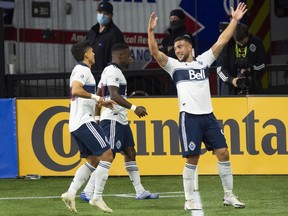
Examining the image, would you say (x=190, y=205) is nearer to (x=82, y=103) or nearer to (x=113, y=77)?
(x=82, y=103)

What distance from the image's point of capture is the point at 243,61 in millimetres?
17156

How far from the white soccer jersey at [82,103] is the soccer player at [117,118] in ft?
1.21

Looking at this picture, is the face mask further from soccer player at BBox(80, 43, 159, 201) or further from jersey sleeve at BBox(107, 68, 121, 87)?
jersey sleeve at BBox(107, 68, 121, 87)

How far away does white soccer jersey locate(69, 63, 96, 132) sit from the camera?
44.6ft

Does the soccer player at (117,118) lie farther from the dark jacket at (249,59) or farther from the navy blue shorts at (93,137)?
A: the dark jacket at (249,59)

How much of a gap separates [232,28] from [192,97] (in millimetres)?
938

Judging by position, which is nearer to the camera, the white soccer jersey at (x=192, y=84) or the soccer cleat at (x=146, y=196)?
the white soccer jersey at (x=192, y=84)

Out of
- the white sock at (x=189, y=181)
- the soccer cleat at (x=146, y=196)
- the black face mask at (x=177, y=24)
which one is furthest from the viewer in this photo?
the black face mask at (x=177, y=24)

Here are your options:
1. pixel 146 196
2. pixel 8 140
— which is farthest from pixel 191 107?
pixel 8 140

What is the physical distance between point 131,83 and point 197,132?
5.64m

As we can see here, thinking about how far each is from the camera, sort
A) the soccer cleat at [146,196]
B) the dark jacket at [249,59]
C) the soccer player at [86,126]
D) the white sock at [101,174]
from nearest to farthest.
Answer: the soccer player at [86,126] < the white sock at [101,174] < the soccer cleat at [146,196] < the dark jacket at [249,59]

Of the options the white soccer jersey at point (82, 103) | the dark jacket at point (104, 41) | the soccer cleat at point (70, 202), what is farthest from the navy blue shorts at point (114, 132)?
the dark jacket at point (104, 41)

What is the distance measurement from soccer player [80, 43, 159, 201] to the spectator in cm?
298

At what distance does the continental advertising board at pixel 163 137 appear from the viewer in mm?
16984
